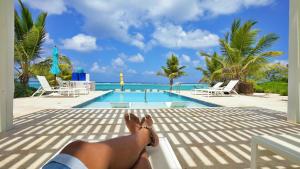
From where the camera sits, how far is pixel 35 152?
2477 millimetres

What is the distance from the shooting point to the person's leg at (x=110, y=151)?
3.08ft

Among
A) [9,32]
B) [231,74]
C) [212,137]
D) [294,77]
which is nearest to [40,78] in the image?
[9,32]

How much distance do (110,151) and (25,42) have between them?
1107 cm

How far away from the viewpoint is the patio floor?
88.1 inches

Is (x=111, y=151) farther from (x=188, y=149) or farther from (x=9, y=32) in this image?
Result: (x=9, y=32)

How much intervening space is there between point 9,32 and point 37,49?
8120 mm

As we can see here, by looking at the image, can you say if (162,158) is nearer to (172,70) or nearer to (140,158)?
(140,158)

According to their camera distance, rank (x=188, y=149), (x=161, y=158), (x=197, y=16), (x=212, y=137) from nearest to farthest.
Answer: (x=161, y=158), (x=188, y=149), (x=212, y=137), (x=197, y=16)

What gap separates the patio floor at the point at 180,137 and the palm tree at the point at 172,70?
14292 millimetres

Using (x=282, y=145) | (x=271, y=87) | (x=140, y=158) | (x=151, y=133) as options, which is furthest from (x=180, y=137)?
(x=271, y=87)

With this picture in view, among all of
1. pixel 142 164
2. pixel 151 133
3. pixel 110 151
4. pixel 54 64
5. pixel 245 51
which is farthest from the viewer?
pixel 245 51

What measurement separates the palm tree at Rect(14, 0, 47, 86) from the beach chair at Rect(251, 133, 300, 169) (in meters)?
11.0

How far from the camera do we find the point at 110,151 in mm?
1081

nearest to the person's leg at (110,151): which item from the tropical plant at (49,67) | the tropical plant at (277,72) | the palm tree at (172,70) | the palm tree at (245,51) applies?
the tropical plant at (49,67)
